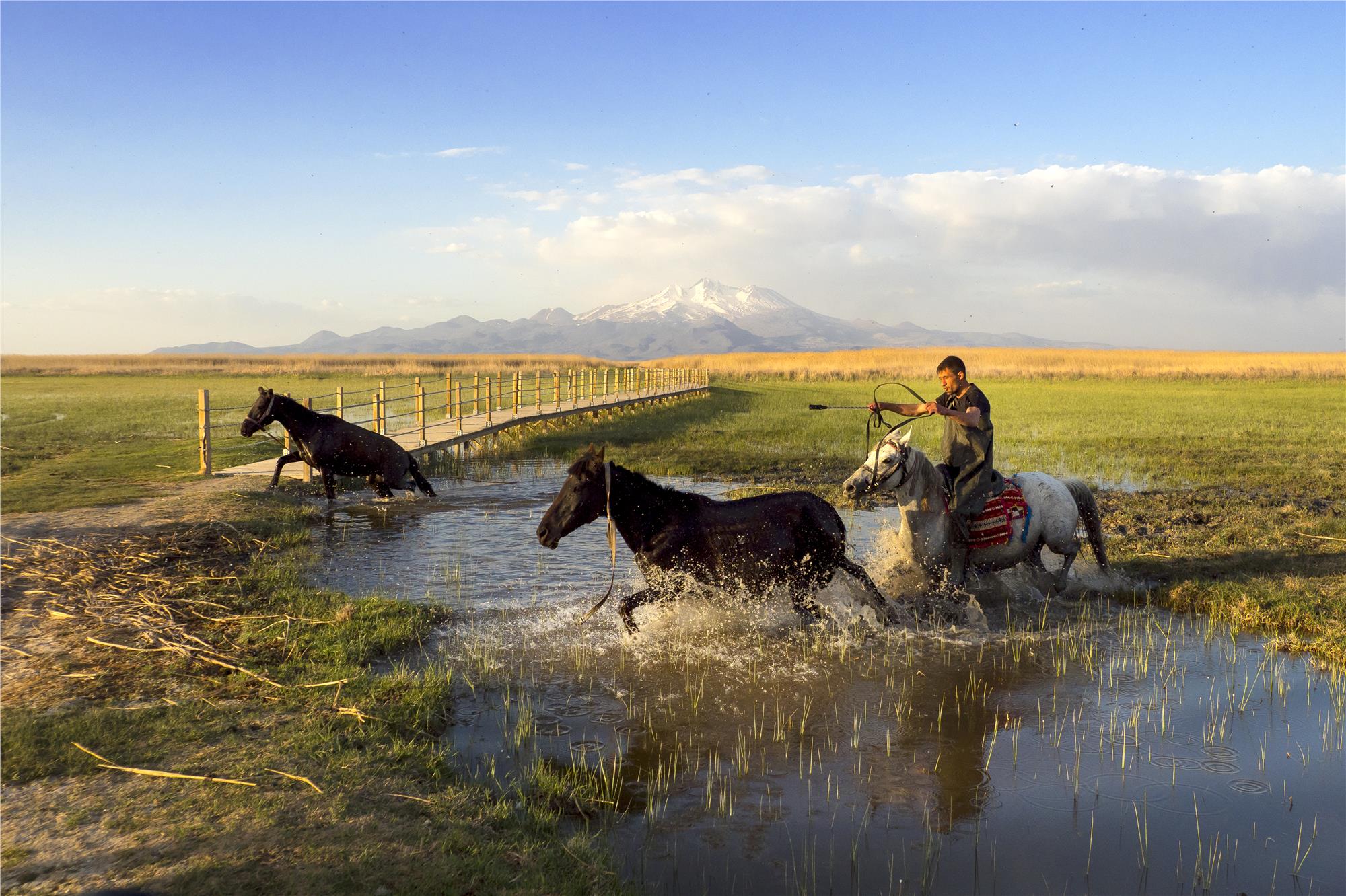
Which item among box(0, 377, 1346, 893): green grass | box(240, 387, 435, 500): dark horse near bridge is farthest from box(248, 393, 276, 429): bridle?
box(0, 377, 1346, 893): green grass

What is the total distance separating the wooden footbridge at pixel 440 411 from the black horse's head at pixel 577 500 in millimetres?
7129

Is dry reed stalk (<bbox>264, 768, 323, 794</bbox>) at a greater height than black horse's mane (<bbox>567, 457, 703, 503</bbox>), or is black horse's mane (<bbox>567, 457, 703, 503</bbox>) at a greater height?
black horse's mane (<bbox>567, 457, 703, 503</bbox>)

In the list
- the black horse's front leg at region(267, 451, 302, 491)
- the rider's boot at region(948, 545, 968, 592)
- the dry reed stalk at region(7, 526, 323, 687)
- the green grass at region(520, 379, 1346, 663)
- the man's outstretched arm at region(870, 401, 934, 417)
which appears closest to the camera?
the dry reed stalk at region(7, 526, 323, 687)

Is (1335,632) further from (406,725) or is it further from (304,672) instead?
(304,672)

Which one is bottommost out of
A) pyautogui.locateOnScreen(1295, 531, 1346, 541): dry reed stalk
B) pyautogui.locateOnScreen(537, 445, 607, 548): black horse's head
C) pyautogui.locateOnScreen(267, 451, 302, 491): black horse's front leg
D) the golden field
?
pyautogui.locateOnScreen(1295, 531, 1346, 541): dry reed stalk

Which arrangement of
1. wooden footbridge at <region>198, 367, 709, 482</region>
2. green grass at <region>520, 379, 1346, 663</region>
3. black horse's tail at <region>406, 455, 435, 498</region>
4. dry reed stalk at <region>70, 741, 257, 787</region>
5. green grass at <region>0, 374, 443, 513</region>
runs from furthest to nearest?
wooden footbridge at <region>198, 367, 709, 482</region> → black horse's tail at <region>406, 455, 435, 498</region> → green grass at <region>0, 374, 443, 513</region> → green grass at <region>520, 379, 1346, 663</region> → dry reed stalk at <region>70, 741, 257, 787</region>

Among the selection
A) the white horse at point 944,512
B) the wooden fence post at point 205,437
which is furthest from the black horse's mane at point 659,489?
the wooden fence post at point 205,437

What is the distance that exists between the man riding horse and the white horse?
13cm

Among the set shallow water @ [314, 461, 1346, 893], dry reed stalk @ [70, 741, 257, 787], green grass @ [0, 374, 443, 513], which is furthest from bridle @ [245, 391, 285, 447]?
dry reed stalk @ [70, 741, 257, 787]

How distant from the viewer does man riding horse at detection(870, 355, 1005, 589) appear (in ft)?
24.1

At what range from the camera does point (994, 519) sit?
766 cm

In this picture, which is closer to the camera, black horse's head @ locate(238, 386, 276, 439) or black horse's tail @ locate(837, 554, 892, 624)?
black horse's tail @ locate(837, 554, 892, 624)

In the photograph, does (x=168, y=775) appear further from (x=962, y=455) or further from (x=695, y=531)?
(x=962, y=455)

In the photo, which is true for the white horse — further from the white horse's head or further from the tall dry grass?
the tall dry grass
